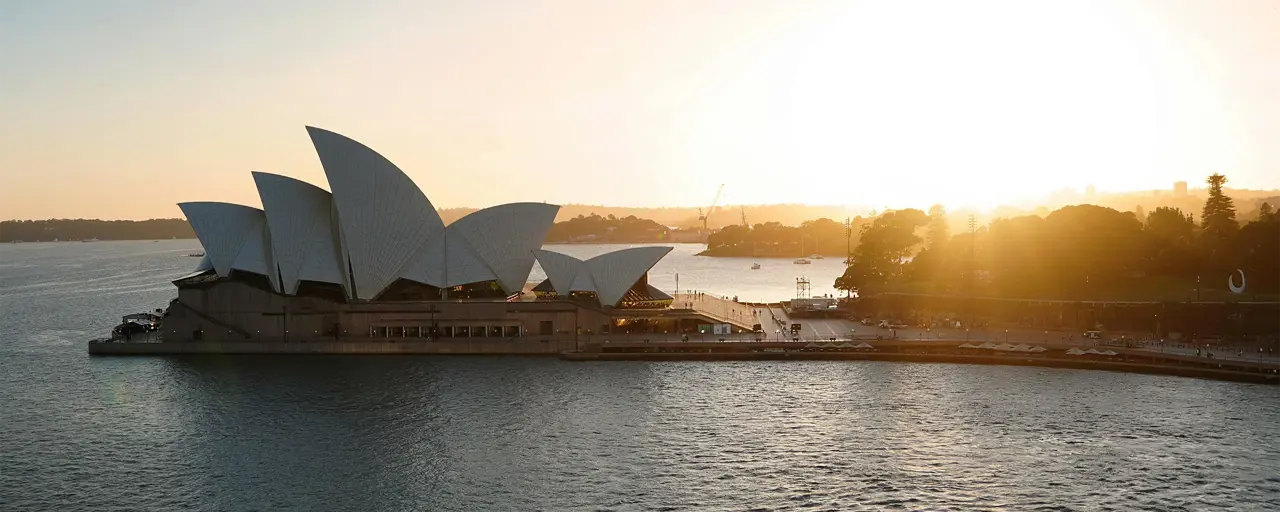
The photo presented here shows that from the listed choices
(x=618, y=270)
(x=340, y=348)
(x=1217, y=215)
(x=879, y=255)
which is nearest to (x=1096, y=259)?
(x=1217, y=215)

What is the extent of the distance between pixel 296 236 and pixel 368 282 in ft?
14.0

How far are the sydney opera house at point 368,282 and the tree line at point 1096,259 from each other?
16.9 m

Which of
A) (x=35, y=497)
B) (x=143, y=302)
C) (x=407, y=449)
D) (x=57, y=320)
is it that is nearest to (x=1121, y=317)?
(x=407, y=449)

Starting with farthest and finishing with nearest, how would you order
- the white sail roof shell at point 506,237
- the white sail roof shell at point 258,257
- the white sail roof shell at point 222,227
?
the white sail roof shell at point 506,237 < the white sail roof shell at point 222,227 < the white sail roof shell at point 258,257

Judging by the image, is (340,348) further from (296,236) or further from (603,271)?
(603,271)

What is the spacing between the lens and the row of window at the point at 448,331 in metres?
45.3

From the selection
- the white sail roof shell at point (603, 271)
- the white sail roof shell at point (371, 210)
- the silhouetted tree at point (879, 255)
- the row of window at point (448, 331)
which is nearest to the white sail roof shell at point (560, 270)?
the white sail roof shell at point (603, 271)

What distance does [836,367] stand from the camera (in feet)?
129

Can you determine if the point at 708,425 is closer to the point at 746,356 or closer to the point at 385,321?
the point at 746,356

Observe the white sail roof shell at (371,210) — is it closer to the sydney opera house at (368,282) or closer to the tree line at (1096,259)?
the sydney opera house at (368,282)

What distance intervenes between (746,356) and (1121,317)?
18.6 meters

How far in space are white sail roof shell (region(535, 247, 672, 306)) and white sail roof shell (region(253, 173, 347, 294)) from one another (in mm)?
10515

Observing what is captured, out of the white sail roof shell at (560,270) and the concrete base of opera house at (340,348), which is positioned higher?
the white sail roof shell at (560,270)

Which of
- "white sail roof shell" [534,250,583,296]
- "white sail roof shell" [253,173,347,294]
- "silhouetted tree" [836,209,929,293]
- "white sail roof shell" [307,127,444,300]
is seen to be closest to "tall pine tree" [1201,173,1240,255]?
"silhouetted tree" [836,209,929,293]
